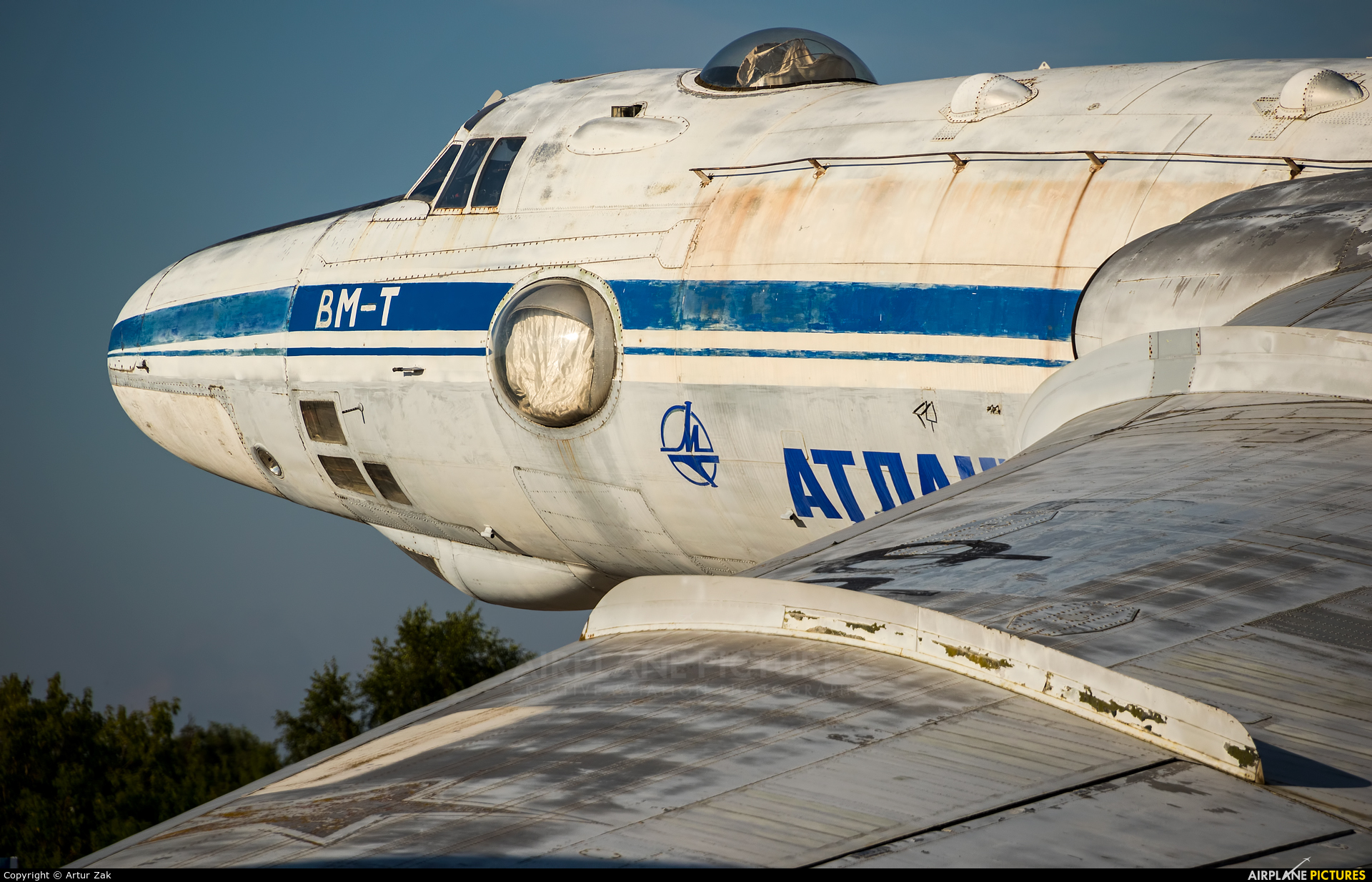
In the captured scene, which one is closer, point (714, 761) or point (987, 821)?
point (987, 821)

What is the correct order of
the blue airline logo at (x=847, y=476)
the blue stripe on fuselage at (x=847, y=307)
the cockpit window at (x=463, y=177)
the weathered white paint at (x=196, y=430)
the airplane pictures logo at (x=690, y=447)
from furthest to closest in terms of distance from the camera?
the weathered white paint at (x=196, y=430) → the cockpit window at (x=463, y=177) → the airplane pictures logo at (x=690, y=447) → the blue airline logo at (x=847, y=476) → the blue stripe on fuselage at (x=847, y=307)

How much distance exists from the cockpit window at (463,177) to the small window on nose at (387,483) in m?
2.93

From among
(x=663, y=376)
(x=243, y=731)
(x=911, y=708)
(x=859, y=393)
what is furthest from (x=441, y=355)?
(x=243, y=731)

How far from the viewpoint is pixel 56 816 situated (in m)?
29.5

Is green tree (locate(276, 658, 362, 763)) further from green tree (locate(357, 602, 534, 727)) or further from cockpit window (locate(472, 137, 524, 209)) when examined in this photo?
cockpit window (locate(472, 137, 524, 209))

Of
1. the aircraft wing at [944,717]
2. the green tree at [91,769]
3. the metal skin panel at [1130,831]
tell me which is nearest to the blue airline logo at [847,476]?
the aircraft wing at [944,717]

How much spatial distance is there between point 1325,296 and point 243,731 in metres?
37.0

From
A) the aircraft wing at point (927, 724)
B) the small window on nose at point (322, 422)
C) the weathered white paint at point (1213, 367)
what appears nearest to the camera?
the aircraft wing at point (927, 724)

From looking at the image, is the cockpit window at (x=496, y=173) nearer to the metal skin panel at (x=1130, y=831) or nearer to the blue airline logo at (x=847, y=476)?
the blue airline logo at (x=847, y=476)

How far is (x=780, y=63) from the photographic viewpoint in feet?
39.3

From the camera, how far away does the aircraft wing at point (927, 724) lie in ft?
8.64

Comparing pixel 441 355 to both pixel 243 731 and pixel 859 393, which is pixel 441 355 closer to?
pixel 859 393

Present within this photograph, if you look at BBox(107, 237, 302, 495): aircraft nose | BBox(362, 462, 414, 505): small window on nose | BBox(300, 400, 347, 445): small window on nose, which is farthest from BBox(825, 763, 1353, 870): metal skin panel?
BBox(107, 237, 302, 495): aircraft nose

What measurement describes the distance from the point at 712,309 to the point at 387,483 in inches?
198
